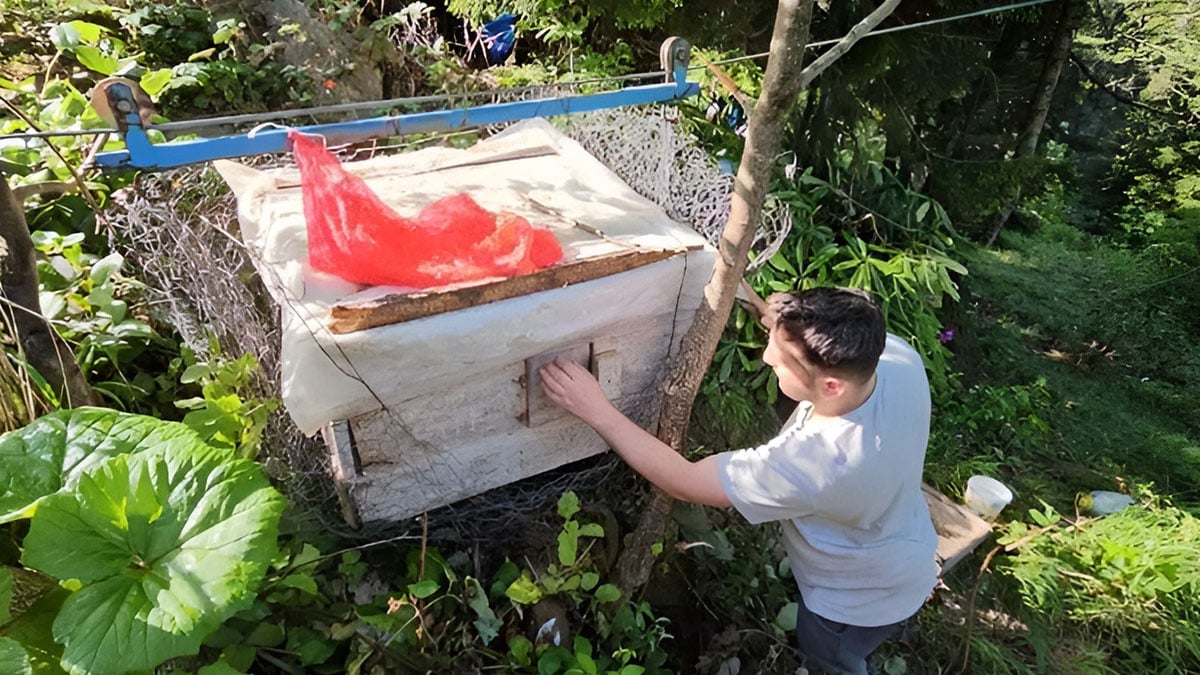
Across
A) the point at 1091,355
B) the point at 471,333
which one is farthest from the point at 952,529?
the point at 1091,355

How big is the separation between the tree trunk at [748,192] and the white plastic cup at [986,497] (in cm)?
205

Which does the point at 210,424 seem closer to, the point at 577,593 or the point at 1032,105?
the point at 577,593

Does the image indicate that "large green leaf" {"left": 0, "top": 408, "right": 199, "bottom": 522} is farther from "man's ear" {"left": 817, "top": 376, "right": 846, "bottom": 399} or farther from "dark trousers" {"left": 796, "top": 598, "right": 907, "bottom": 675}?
"dark trousers" {"left": 796, "top": 598, "right": 907, "bottom": 675}

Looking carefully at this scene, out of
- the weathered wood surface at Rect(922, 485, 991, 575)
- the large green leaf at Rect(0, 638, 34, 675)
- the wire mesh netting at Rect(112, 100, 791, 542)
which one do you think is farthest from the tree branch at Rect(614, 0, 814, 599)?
the weathered wood surface at Rect(922, 485, 991, 575)

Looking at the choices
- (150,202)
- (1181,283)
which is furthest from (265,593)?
(1181,283)

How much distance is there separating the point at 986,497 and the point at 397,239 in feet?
9.61

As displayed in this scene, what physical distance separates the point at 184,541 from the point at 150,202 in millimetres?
1094

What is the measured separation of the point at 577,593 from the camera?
187cm

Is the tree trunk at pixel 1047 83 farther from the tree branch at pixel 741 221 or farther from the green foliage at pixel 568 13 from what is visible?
the tree branch at pixel 741 221

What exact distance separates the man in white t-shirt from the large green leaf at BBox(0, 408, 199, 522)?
30.6 inches

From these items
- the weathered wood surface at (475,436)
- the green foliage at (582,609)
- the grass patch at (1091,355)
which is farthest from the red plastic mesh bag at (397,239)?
the grass patch at (1091,355)

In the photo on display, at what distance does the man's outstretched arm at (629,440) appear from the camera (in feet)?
4.99

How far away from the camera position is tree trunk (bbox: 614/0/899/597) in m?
1.35

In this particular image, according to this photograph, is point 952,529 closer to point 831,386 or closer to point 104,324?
point 831,386
